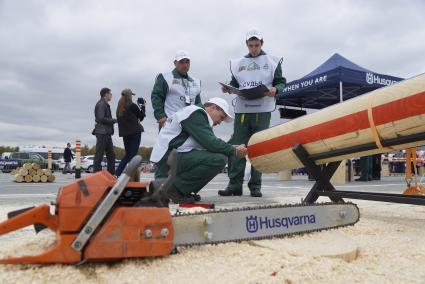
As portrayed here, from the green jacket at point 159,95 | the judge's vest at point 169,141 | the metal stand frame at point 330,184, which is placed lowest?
the metal stand frame at point 330,184

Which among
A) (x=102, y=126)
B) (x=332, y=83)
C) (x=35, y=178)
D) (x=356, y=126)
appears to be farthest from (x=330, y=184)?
(x=332, y=83)

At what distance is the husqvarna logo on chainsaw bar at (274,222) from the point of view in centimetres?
230

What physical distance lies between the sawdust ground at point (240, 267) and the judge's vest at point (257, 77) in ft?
8.96

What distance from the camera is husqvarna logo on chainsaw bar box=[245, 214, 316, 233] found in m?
2.30

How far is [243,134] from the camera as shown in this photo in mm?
5105

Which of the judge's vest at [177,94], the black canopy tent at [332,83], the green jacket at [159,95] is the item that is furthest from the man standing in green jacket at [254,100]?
the black canopy tent at [332,83]

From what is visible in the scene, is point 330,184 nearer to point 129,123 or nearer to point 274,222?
point 274,222

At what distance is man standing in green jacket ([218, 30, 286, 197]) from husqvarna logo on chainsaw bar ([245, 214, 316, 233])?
2535 millimetres

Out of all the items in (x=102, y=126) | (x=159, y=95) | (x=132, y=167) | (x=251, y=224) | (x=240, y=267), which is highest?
(x=159, y=95)

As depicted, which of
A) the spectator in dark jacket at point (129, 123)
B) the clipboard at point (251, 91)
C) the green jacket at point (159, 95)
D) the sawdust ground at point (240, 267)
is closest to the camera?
the sawdust ground at point (240, 267)

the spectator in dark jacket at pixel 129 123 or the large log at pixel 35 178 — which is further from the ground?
the spectator in dark jacket at pixel 129 123

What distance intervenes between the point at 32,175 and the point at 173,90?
21.7 feet

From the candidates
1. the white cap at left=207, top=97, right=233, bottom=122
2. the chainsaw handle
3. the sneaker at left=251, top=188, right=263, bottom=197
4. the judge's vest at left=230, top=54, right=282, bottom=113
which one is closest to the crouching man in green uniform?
the white cap at left=207, top=97, right=233, bottom=122

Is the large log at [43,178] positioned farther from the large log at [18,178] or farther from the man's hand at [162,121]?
the man's hand at [162,121]
